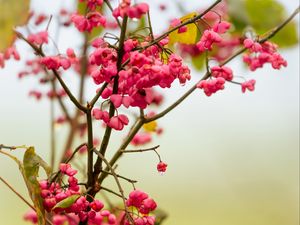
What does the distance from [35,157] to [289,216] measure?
284cm

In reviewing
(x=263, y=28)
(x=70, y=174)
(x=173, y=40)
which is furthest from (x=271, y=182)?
(x=70, y=174)

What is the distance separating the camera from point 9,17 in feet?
2.31

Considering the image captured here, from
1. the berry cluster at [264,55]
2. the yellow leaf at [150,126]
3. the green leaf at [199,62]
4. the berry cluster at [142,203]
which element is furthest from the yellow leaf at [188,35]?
the green leaf at [199,62]

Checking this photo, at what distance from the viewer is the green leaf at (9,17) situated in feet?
2.29

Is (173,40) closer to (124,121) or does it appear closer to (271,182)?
(124,121)

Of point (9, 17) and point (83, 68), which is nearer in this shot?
point (9, 17)

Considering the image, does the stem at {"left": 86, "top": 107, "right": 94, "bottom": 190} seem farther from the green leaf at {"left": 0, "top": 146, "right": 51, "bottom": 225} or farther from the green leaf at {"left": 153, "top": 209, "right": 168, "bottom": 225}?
the green leaf at {"left": 153, "top": 209, "right": 168, "bottom": 225}

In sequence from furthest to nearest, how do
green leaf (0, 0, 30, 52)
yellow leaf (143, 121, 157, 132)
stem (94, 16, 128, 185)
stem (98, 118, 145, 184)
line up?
yellow leaf (143, 121, 157, 132)
stem (98, 118, 145, 184)
stem (94, 16, 128, 185)
green leaf (0, 0, 30, 52)

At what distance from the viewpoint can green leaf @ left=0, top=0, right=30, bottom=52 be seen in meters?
0.70

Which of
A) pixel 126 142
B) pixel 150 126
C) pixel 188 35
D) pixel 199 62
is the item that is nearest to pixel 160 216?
pixel 150 126

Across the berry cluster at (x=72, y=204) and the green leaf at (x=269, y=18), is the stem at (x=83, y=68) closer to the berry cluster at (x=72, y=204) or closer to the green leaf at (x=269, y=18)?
the green leaf at (x=269, y=18)


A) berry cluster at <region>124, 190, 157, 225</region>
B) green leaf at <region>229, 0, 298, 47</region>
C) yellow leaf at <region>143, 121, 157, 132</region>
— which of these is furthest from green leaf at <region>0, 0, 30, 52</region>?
green leaf at <region>229, 0, 298, 47</region>

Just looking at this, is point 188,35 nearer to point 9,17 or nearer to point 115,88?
point 115,88

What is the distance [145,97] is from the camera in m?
0.85
